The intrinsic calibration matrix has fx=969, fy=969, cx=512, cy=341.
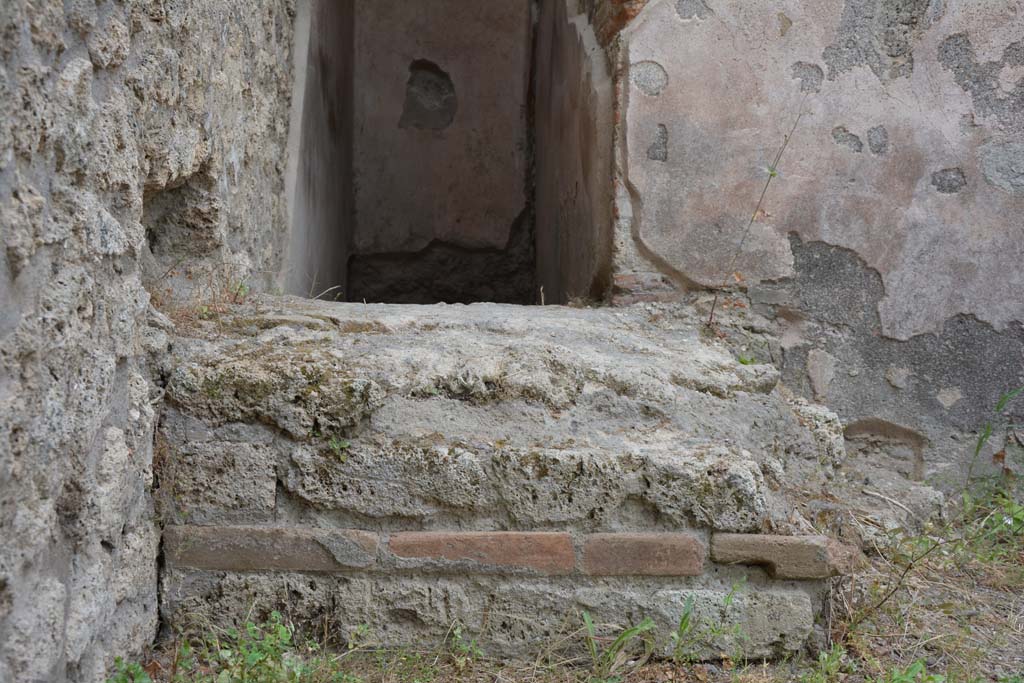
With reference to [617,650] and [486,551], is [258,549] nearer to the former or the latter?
[486,551]

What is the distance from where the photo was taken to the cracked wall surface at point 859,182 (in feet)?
10.7

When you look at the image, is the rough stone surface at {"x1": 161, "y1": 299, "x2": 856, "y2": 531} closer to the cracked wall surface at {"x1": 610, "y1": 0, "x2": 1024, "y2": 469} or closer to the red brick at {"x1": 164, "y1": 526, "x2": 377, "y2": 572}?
the red brick at {"x1": 164, "y1": 526, "x2": 377, "y2": 572}

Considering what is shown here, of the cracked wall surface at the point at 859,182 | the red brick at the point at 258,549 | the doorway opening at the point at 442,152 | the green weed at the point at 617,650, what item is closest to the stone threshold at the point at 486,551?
the red brick at the point at 258,549

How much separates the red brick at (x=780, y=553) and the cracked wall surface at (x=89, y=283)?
1234mm

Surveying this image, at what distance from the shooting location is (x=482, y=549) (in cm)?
210

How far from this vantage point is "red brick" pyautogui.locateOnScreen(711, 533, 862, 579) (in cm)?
213

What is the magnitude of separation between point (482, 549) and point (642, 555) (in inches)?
13.8

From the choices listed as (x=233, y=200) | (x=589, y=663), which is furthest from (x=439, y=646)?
(x=233, y=200)

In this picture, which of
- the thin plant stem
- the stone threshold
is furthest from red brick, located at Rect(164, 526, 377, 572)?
the thin plant stem

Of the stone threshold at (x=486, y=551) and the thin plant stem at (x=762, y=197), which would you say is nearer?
the stone threshold at (x=486, y=551)

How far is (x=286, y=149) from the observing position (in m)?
3.72

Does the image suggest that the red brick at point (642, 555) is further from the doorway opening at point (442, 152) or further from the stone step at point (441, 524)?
the doorway opening at point (442, 152)

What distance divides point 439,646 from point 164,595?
1.97ft

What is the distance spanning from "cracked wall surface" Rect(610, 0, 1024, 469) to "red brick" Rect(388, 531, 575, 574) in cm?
135
